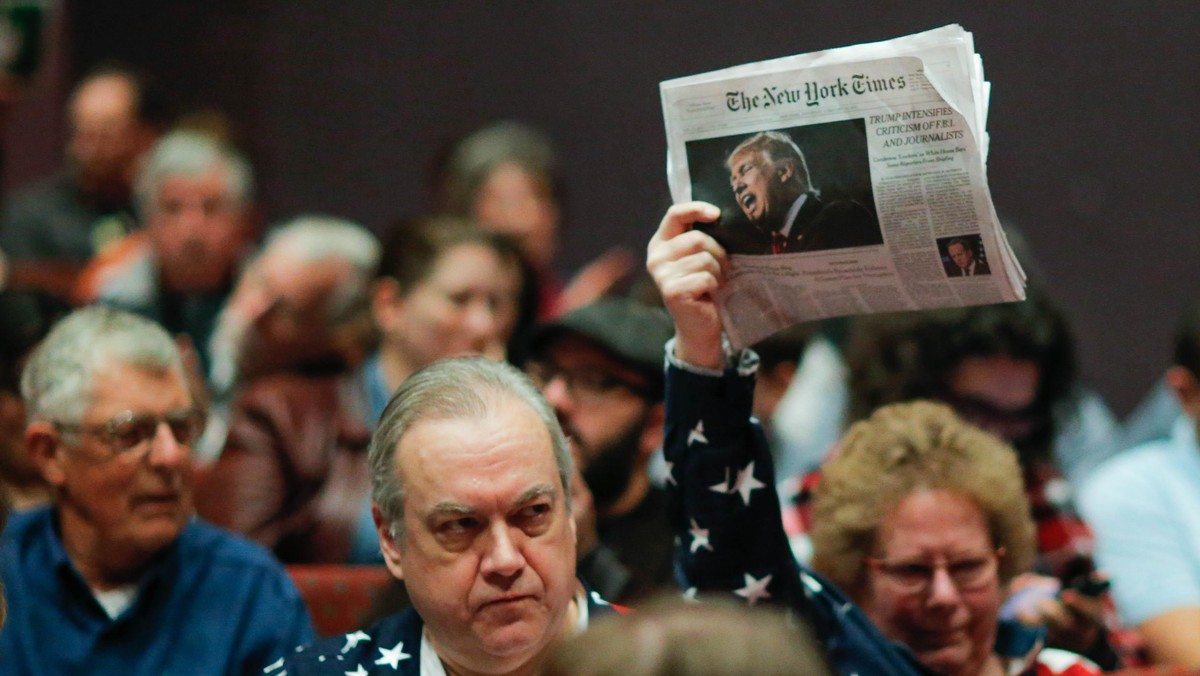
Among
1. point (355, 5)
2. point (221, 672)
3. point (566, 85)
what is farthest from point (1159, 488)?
point (355, 5)

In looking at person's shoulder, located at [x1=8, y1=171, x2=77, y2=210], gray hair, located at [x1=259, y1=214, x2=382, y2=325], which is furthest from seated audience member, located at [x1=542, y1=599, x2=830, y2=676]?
person's shoulder, located at [x1=8, y1=171, x2=77, y2=210]

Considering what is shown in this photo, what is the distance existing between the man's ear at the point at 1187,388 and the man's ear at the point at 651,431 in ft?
3.97

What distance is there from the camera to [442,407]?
2215mm

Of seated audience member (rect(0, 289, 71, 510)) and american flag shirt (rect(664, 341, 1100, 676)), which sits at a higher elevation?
seated audience member (rect(0, 289, 71, 510))

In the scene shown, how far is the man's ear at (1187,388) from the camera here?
363cm

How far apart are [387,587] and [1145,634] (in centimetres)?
166

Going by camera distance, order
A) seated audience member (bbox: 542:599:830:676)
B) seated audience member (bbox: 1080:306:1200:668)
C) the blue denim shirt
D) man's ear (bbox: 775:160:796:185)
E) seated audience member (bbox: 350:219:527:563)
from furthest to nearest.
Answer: seated audience member (bbox: 350:219:527:563), seated audience member (bbox: 1080:306:1200:668), the blue denim shirt, man's ear (bbox: 775:160:796:185), seated audience member (bbox: 542:599:830:676)

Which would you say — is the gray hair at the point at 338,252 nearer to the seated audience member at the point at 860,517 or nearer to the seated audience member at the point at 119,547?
the seated audience member at the point at 119,547

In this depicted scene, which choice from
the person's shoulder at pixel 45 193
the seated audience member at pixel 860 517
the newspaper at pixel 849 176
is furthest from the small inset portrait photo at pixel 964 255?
the person's shoulder at pixel 45 193

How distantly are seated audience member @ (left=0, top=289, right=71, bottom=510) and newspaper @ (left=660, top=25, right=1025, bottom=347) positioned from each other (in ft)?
5.23

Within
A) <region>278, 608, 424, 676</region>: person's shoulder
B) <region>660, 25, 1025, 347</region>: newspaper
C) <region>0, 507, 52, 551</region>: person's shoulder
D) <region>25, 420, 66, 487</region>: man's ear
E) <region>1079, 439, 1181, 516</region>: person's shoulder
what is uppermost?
<region>660, 25, 1025, 347</region>: newspaper

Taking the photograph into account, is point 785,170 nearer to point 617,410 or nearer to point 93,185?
point 617,410

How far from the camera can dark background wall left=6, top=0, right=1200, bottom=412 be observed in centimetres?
534

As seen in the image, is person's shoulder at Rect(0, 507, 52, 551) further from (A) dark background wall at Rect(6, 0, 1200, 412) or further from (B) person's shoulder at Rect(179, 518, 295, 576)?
(A) dark background wall at Rect(6, 0, 1200, 412)
